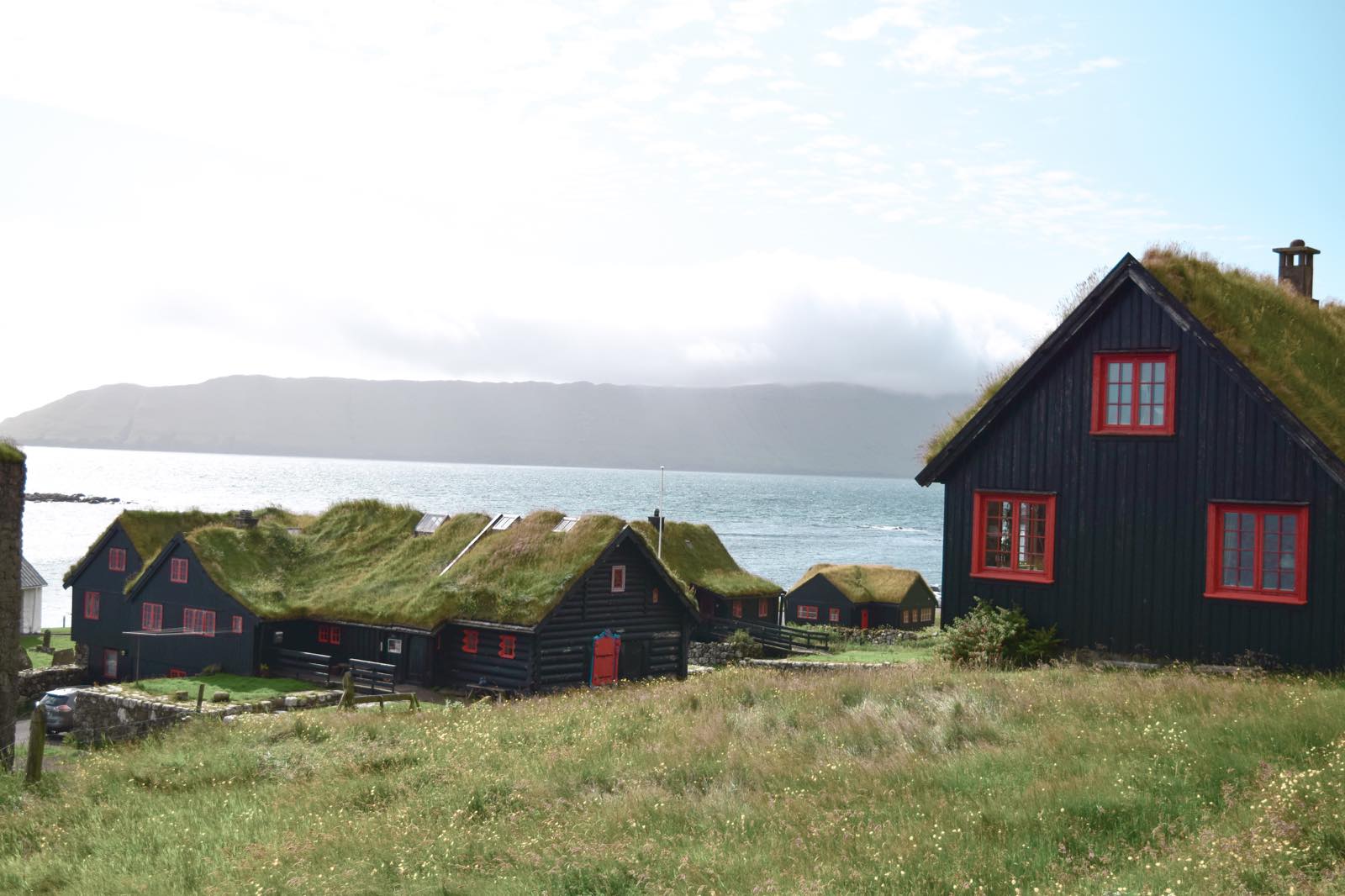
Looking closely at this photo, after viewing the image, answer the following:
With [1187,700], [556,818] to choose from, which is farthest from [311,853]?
[1187,700]

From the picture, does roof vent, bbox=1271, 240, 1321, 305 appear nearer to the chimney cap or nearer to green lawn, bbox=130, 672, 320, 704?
the chimney cap

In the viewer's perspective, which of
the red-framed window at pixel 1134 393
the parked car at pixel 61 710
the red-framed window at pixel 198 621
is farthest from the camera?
the red-framed window at pixel 198 621

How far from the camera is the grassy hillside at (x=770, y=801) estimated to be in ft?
33.1

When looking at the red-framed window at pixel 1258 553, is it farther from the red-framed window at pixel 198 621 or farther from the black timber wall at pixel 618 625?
the red-framed window at pixel 198 621

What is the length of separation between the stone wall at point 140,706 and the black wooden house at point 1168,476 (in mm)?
17800

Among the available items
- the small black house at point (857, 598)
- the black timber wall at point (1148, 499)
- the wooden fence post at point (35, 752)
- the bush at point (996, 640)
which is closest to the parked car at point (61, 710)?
the wooden fence post at point (35, 752)

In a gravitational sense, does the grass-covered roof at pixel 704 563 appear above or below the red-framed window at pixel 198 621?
above

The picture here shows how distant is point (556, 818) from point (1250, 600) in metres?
13.4

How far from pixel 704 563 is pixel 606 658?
892 inches

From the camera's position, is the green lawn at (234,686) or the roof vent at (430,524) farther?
the roof vent at (430,524)

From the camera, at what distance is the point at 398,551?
126 feet

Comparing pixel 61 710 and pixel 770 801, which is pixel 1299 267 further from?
pixel 61 710

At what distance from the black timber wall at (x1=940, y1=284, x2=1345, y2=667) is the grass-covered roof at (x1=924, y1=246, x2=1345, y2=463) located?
530mm

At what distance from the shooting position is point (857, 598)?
205ft
